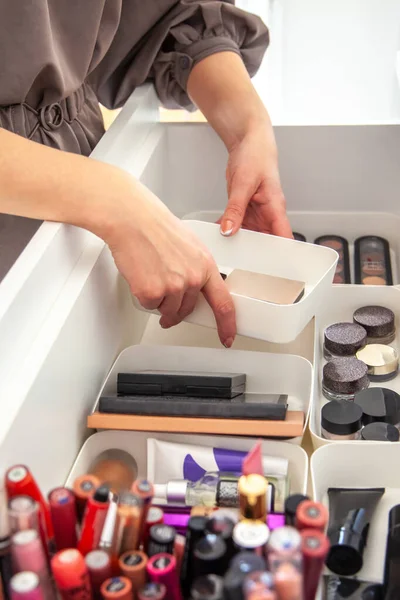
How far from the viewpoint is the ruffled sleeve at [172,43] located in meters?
1.01

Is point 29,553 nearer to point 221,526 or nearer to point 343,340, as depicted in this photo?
point 221,526

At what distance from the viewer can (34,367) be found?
571mm

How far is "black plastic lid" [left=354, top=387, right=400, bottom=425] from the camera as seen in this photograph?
29.8 inches

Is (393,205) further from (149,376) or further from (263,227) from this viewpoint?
(149,376)

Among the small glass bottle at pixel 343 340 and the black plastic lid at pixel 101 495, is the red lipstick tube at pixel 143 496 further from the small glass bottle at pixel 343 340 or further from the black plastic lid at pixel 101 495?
the small glass bottle at pixel 343 340

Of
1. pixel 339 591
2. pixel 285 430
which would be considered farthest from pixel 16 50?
pixel 339 591

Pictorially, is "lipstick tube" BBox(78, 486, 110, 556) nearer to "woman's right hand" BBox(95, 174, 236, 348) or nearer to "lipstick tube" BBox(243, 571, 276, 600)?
"lipstick tube" BBox(243, 571, 276, 600)

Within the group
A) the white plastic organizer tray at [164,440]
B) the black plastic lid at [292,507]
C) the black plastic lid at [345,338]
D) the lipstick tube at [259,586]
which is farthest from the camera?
the black plastic lid at [345,338]

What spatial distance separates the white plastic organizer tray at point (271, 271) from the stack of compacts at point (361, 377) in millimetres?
81

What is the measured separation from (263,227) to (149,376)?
319 millimetres

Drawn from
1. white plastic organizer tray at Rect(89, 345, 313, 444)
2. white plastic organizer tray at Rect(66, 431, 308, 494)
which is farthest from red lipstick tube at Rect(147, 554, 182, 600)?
white plastic organizer tray at Rect(89, 345, 313, 444)

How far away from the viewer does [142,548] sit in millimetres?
451

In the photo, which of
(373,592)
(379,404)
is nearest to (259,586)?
(373,592)

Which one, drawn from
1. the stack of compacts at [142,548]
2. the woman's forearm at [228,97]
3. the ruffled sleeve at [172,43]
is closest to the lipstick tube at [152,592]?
the stack of compacts at [142,548]
